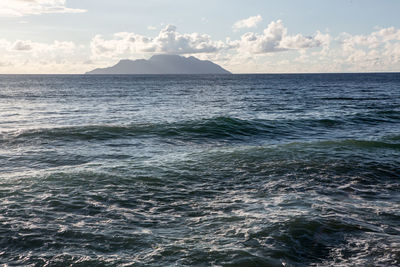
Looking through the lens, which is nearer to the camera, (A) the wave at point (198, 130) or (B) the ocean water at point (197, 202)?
(B) the ocean water at point (197, 202)

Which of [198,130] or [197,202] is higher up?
[198,130]

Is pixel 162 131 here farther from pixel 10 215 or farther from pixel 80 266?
pixel 80 266

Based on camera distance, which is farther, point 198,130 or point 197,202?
point 198,130

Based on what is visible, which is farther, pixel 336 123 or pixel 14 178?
pixel 336 123

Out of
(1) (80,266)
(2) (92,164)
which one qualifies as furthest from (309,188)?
(2) (92,164)

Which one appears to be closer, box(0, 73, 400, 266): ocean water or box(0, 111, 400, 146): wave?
box(0, 73, 400, 266): ocean water

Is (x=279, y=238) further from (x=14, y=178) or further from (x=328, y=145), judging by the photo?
(x=328, y=145)

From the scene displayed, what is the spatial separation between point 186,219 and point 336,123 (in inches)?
940

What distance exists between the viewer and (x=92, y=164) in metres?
14.9

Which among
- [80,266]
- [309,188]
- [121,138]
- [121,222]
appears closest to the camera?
[80,266]

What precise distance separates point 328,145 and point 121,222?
1447 centimetres

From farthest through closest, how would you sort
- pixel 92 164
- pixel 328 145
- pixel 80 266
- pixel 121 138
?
pixel 121 138 < pixel 328 145 < pixel 92 164 < pixel 80 266

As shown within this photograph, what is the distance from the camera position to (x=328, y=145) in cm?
1928

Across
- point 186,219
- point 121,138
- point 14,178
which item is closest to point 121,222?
point 186,219
